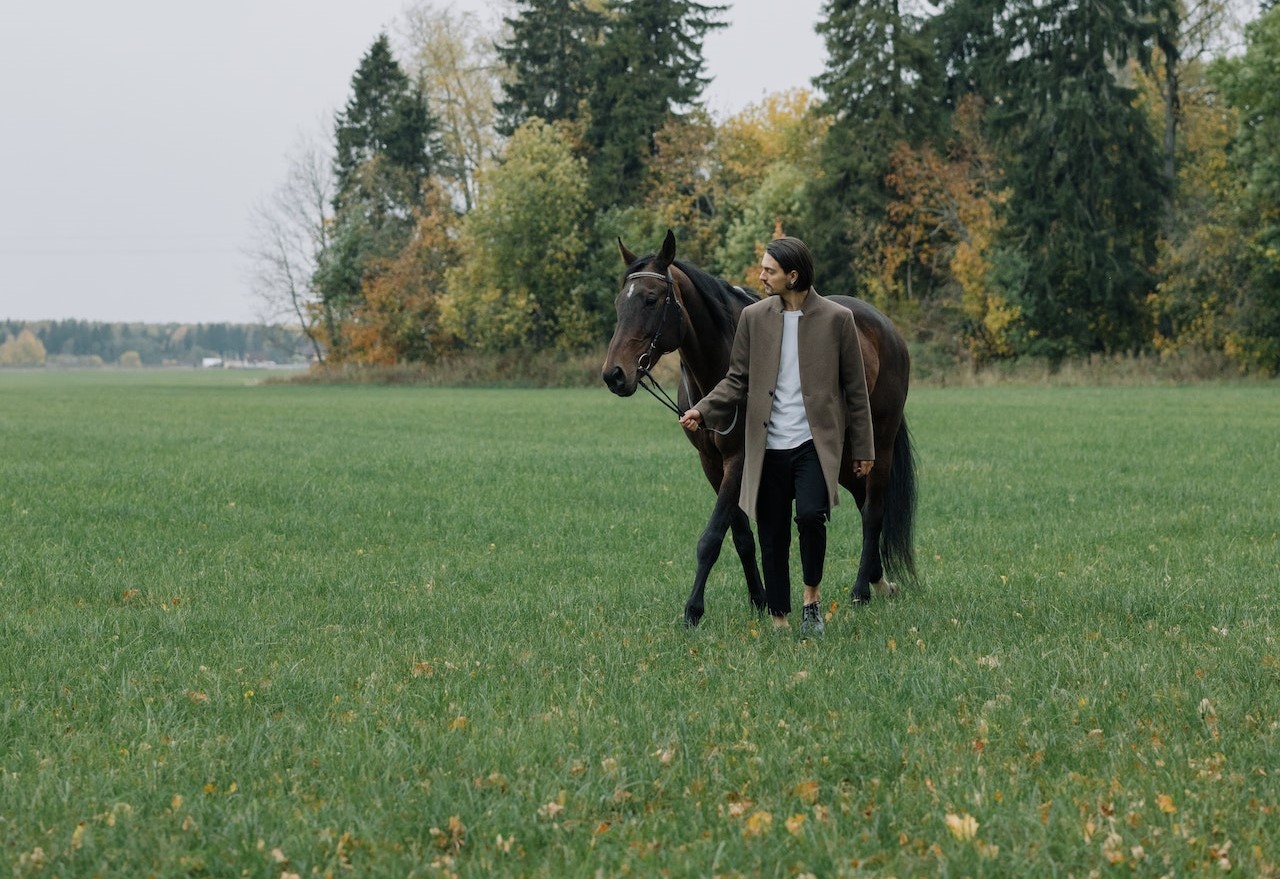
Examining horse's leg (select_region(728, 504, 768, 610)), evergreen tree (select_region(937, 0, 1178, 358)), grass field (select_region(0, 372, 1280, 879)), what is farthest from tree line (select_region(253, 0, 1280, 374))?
horse's leg (select_region(728, 504, 768, 610))

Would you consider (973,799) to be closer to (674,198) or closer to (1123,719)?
(1123,719)

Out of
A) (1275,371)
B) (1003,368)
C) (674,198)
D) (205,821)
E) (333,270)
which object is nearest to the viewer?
(205,821)

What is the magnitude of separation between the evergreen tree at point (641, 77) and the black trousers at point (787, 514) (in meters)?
54.4

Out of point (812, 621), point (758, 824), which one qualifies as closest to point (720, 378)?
point (812, 621)

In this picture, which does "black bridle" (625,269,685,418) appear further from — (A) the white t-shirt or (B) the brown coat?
(A) the white t-shirt

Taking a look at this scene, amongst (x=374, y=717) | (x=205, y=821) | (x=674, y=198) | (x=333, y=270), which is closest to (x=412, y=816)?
(x=205, y=821)

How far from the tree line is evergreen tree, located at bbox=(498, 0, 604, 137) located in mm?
116

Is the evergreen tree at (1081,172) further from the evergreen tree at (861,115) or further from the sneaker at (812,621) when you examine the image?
the sneaker at (812,621)

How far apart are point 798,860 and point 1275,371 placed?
153 feet

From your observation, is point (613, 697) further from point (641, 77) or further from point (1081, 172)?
point (641, 77)

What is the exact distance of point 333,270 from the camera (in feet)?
230

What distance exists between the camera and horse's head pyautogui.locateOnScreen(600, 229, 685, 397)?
283 inches

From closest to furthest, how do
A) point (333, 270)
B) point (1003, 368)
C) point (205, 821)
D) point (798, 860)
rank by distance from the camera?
1. point (798, 860)
2. point (205, 821)
3. point (1003, 368)
4. point (333, 270)

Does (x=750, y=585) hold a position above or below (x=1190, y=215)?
below
